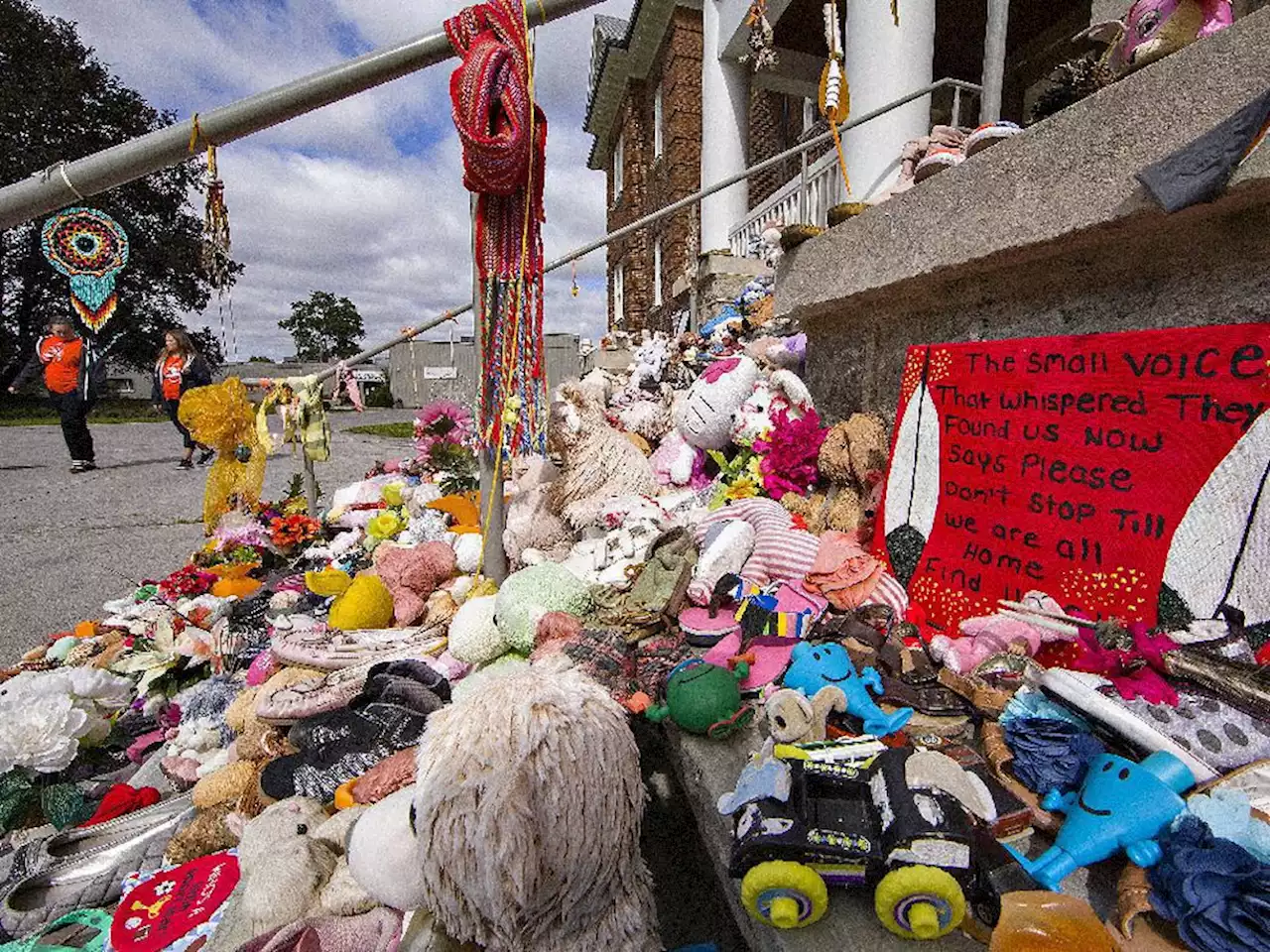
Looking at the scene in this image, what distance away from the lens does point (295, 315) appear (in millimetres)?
54656

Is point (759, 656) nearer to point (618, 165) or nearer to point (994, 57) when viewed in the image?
point (994, 57)

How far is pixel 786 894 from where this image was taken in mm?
893

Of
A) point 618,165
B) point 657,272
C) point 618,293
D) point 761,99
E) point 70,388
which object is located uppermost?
point 618,165

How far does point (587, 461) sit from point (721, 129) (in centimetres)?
543

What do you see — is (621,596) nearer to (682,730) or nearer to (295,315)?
(682,730)

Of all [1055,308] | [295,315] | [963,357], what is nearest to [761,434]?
[963,357]

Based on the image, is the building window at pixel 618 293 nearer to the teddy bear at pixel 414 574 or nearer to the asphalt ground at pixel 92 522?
the asphalt ground at pixel 92 522

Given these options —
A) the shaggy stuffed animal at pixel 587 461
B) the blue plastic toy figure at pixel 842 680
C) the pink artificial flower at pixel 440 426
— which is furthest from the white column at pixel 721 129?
Answer: the blue plastic toy figure at pixel 842 680

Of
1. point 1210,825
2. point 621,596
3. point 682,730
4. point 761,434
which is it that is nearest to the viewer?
point 1210,825

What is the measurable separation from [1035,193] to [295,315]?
63.4 metres

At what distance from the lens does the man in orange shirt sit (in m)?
6.68

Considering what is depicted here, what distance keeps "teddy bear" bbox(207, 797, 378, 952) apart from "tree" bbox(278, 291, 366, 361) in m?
57.1

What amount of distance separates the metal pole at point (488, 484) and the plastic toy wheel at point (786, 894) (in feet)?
5.55

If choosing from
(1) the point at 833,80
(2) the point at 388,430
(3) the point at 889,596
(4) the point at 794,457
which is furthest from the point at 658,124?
(3) the point at 889,596
